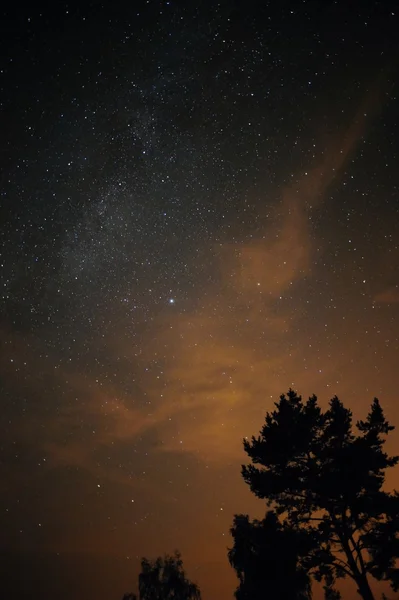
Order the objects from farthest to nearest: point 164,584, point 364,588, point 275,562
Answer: point 164,584
point 275,562
point 364,588

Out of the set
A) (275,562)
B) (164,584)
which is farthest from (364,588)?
(164,584)

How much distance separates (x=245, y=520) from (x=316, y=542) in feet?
65.3

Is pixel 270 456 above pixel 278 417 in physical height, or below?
below

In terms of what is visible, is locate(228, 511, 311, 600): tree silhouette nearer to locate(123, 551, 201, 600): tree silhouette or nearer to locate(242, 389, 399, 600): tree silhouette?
locate(242, 389, 399, 600): tree silhouette

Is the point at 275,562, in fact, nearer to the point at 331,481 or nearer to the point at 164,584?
the point at 331,481

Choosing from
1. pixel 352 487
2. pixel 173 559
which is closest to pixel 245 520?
pixel 173 559

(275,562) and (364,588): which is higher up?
(275,562)

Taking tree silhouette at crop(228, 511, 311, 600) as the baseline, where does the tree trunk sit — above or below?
below

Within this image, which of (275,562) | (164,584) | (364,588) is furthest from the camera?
(164,584)

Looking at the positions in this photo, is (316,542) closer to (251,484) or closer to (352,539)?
(352,539)

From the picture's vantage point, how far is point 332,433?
18.5 metres

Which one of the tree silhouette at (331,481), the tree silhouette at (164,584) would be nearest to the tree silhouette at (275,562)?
the tree silhouette at (331,481)

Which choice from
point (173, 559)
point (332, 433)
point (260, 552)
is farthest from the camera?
point (173, 559)

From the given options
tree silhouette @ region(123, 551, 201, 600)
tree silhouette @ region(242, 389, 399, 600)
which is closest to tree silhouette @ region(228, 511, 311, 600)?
tree silhouette @ region(242, 389, 399, 600)
